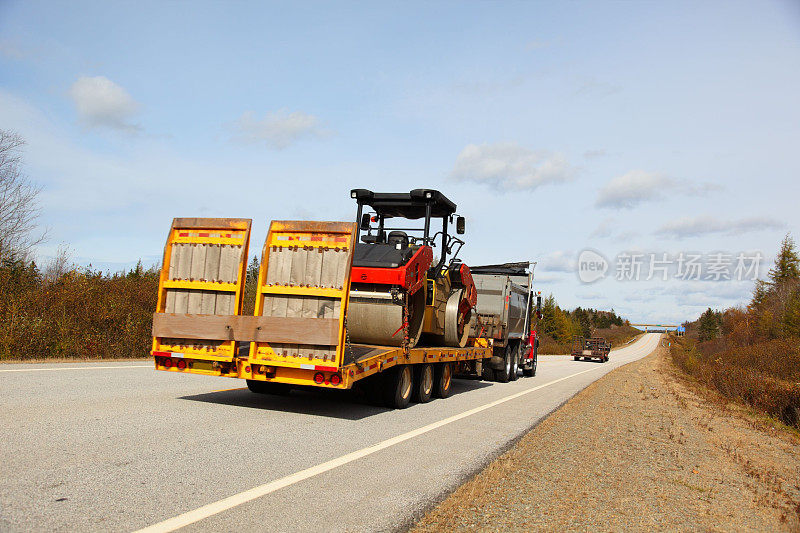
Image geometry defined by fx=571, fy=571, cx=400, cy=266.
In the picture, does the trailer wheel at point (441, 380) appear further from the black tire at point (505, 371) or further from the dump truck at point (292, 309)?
the black tire at point (505, 371)

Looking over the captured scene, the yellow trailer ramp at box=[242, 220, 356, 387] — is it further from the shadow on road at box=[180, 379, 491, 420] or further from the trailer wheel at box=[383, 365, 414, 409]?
the trailer wheel at box=[383, 365, 414, 409]

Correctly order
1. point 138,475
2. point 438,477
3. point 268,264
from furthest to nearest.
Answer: point 268,264 → point 438,477 → point 138,475

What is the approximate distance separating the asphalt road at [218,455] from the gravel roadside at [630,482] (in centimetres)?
41

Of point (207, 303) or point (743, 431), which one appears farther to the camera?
point (743, 431)

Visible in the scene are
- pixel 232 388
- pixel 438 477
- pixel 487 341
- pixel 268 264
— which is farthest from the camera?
pixel 487 341

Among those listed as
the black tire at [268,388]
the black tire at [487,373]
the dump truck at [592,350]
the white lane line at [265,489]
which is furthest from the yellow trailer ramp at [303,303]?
the dump truck at [592,350]

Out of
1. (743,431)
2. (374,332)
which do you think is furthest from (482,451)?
(743,431)

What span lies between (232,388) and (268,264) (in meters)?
3.44

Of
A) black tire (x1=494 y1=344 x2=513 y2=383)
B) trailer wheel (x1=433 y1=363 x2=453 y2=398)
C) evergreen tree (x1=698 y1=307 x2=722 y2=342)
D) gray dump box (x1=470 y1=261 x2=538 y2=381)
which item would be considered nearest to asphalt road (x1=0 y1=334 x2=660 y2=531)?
trailer wheel (x1=433 y1=363 x2=453 y2=398)

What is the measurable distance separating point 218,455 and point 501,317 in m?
12.0

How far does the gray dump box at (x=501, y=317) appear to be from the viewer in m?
16.3

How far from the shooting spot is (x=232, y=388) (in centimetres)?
1030

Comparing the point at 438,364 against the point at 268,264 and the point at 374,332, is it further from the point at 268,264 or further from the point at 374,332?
the point at 268,264

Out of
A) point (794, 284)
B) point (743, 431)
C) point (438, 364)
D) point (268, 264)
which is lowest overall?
point (743, 431)
